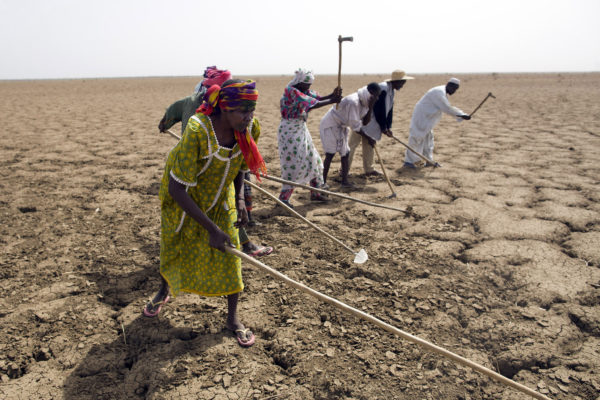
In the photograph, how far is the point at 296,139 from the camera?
14.2ft

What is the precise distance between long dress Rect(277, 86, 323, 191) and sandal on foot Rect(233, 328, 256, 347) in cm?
216

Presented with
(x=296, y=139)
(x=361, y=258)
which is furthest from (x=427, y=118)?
(x=361, y=258)

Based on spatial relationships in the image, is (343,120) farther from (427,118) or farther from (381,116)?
(427,118)

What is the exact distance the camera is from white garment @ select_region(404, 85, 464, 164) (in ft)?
20.1

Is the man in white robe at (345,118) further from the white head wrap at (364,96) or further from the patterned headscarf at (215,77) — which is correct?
the patterned headscarf at (215,77)

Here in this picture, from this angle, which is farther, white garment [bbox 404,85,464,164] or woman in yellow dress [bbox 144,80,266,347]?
white garment [bbox 404,85,464,164]

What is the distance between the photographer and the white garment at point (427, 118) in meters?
6.14

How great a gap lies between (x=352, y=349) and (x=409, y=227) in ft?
6.16

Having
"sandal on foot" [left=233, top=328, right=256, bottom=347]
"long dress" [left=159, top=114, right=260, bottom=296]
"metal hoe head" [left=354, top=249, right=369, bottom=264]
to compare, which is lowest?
"sandal on foot" [left=233, top=328, right=256, bottom=347]

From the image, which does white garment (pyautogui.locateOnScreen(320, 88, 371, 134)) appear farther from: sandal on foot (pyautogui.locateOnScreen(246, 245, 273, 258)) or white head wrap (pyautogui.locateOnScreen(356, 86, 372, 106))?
sandal on foot (pyautogui.locateOnScreen(246, 245, 273, 258))

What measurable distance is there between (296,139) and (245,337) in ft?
7.97

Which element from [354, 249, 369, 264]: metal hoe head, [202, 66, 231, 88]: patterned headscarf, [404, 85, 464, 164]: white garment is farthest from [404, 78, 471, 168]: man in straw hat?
[202, 66, 231, 88]: patterned headscarf

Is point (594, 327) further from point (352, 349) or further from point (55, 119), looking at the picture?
point (55, 119)

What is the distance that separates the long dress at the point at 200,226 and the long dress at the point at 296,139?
2.01 meters
